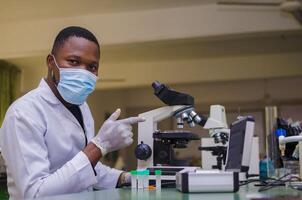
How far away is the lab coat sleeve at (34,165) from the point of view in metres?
1.23

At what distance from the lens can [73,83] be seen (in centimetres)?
155

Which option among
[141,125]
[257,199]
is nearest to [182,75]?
[141,125]

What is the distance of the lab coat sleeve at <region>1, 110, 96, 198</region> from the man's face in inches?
12.6

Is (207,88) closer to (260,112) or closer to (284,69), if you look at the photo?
(260,112)

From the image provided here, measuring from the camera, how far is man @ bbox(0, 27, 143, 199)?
1.26 meters

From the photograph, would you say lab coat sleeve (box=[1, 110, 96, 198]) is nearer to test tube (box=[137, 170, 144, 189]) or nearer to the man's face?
test tube (box=[137, 170, 144, 189])

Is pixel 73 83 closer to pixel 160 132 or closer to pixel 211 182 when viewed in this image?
pixel 160 132

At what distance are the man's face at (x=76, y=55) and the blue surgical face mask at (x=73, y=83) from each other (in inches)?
0.8

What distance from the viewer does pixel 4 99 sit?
233 inches

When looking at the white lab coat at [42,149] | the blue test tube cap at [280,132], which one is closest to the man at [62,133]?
the white lab coat at [42,149]

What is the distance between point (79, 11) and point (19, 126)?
3464 millimetres

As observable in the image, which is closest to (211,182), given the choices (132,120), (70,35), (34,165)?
(132,120)

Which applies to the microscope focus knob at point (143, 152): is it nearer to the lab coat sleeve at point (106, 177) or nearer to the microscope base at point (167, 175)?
the microscope base at point (167, 175)

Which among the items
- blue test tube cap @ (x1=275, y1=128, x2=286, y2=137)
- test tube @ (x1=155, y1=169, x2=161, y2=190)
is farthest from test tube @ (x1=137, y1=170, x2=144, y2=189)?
blue test tube cap @ (x1=275, y1=128, x2=286, y2=137)
